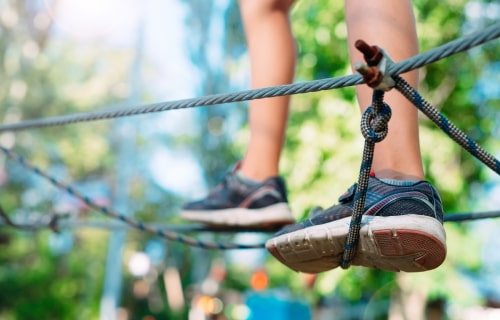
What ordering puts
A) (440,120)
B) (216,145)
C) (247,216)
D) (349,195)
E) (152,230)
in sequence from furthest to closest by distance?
1. (216,145)
2. (152,230)
3. (247,216)
4. (349,195)
5. (440,120)

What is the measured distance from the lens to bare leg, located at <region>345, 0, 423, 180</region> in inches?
46.1

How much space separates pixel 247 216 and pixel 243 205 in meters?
0.04

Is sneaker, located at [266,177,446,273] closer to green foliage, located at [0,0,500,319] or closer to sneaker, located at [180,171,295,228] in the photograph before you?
sneaker, located at [180,171,295,228]

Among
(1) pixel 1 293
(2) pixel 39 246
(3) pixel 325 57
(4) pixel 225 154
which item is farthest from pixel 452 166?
(2) pixel 39 246

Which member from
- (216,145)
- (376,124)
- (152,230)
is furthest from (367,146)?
(216,145)

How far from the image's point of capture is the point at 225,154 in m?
13.3

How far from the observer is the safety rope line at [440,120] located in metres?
0.90

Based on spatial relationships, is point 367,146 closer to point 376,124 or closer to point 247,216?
point 376,124

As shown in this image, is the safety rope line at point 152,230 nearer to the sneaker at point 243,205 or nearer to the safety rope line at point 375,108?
the sneaker at point 243,205

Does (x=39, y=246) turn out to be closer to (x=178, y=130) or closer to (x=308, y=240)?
(x=178, y=130)

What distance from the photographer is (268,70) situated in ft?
5.66

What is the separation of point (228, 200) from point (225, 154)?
11.5 meters

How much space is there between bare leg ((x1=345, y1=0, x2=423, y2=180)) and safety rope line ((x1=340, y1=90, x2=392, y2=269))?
15 centimetres

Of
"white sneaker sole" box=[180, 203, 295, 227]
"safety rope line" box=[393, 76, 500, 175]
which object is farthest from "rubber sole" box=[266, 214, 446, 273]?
"white sneaker sole" box=[180, 203, 295, 227]
